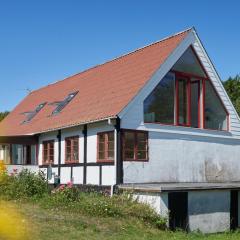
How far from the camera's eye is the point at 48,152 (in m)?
23.9

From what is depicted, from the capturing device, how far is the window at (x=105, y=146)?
59.9ft

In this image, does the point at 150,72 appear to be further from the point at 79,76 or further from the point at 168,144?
the point at 79,76

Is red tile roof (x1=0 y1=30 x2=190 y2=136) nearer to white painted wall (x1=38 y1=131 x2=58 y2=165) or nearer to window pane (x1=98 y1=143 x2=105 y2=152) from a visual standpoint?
white painted wall (x1=38 y1=131 x2=58 y2=165)

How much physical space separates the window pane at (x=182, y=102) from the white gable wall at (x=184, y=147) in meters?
0.48

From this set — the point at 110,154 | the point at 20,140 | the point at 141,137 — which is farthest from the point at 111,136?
the point at 20,140

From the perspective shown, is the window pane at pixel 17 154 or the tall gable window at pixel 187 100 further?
the window pane at pixel 17 154

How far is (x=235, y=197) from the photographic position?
713 inches

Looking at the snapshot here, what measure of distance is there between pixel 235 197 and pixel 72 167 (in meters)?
7.25

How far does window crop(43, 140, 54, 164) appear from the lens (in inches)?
926

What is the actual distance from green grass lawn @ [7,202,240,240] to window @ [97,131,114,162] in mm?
4120

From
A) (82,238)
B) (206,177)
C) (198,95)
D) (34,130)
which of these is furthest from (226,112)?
(82,238)

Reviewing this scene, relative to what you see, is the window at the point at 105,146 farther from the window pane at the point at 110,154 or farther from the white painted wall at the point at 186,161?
the white painted wall at the point at 186,161

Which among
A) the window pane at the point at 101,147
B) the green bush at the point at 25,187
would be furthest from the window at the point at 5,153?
the window pane at the point at 101,147

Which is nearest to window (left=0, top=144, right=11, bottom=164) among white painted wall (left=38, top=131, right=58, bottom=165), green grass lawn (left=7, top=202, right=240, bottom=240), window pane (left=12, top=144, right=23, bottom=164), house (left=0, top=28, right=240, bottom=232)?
window pane (left=12, top=144, right=23, bottom=164)
